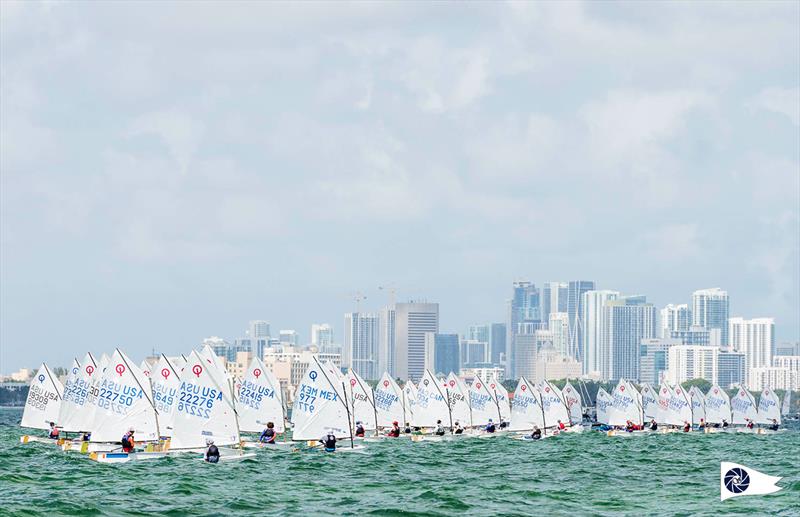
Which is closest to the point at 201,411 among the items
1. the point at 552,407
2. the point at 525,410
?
the point at 525,410

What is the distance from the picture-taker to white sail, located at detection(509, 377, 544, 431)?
123875 mm

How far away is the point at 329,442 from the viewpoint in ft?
248

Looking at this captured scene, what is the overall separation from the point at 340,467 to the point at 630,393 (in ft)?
245

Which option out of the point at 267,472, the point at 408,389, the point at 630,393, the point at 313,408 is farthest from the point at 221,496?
the point at 630,393

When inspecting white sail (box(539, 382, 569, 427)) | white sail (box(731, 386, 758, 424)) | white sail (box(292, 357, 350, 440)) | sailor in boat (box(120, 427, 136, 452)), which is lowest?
white sail (box(731, 386, 758, 424))

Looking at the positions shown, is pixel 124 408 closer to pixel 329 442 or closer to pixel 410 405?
pixel 329 442

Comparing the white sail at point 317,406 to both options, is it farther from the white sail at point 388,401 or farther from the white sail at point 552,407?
the white sail at point 552,407

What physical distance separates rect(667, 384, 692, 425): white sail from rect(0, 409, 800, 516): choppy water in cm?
5645

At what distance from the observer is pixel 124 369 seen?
7169 cm

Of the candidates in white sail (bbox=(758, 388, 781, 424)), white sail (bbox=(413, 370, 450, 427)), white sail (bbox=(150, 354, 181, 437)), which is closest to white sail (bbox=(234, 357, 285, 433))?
white sail (bbox=(150, 354, 181, 437))

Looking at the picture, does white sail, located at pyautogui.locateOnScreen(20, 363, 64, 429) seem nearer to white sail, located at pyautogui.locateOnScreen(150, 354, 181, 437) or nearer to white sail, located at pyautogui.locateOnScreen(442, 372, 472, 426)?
white sail, located at pyautogui.locateOnScreen(150, 354, 181, 437)

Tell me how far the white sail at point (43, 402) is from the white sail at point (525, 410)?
127 feet

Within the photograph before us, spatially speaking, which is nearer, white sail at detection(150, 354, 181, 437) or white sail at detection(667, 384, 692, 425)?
white sail at detection(150, 354, 181, 437)

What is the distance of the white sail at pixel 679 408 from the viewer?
5812 inches
